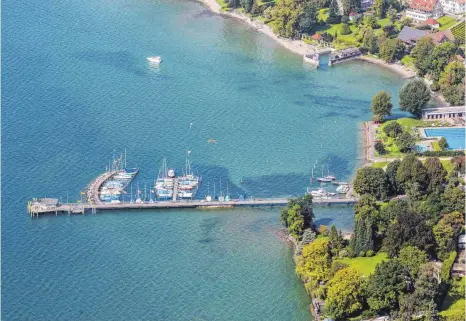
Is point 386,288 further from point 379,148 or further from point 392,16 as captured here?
point 392,16

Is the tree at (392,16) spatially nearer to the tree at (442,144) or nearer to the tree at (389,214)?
the tree at (442,144)

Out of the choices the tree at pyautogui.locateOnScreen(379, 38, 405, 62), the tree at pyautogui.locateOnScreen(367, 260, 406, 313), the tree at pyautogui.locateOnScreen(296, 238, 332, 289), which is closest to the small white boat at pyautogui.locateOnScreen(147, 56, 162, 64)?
the tree at pyautogui.locateOnScreen(379, 38, 405, 62)

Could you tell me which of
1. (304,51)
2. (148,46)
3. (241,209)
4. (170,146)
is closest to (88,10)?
(148,46)

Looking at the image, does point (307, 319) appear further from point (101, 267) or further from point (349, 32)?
point (349, 32)

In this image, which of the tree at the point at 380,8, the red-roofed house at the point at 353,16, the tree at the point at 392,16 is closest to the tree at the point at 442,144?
the tree at the point at 392,16

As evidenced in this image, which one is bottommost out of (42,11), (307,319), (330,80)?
(307,319)

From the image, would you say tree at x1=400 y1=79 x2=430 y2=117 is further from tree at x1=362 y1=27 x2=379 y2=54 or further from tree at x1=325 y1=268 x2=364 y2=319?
tree at x1=325 y1=268 x2=364 y2=319
